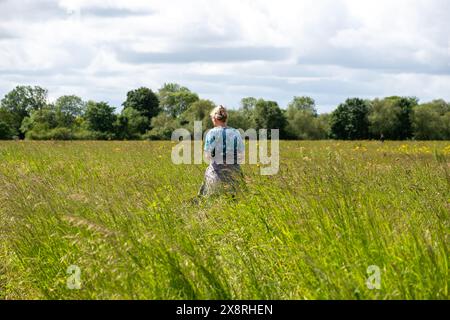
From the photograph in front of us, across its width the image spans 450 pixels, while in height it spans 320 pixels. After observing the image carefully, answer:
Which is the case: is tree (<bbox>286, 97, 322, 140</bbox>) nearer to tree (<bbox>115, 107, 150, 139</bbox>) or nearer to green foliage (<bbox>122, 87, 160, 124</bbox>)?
tree (<bbox>115, 107, 150, 139</bbox>)

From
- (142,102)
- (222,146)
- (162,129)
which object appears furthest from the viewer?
(142,102)

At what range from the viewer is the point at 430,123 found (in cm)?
7750

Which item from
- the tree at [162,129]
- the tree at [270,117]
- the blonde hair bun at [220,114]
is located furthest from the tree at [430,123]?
the blonde hair bun at [220,114]

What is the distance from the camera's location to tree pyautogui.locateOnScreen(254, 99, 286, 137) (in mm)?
79125

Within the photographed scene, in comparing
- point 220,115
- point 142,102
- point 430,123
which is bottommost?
point 220,115

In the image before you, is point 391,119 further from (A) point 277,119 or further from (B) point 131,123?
(B) point 131,123

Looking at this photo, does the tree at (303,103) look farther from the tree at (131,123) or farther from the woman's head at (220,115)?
the woman's head at (220,115)

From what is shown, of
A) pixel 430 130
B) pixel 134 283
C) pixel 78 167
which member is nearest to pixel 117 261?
pixel 134 283

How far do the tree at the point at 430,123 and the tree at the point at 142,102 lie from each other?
3985 centimetres

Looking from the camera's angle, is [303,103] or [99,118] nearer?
[99,118]

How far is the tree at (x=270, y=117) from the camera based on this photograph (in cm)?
7912

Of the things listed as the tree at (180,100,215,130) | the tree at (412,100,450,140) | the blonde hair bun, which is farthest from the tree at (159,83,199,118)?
the blonde hair bun

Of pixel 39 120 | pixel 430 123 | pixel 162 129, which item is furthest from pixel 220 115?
pixel 39 120

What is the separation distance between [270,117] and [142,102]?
1010 inches
